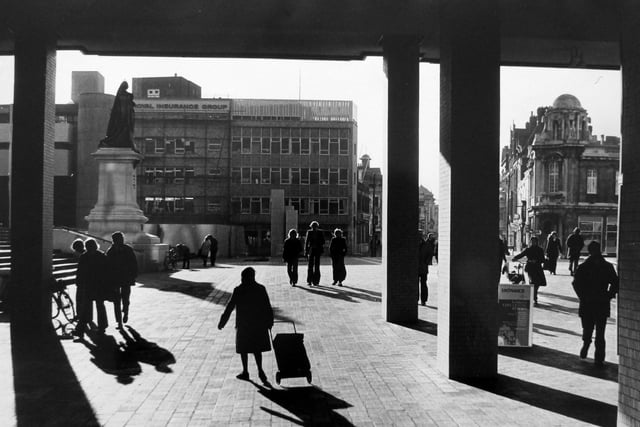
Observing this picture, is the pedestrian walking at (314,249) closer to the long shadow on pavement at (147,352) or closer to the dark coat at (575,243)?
the long shadow on pavement at (147,352)

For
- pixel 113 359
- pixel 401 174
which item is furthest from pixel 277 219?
pixel 113 359

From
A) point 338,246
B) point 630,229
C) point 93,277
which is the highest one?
point 630,229

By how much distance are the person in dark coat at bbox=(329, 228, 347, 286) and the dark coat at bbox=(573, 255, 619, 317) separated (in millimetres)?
10179

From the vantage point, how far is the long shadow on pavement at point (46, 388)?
251 inches

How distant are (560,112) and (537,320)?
5727 cm

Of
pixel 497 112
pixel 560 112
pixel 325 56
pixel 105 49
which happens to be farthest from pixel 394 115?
pixel 560 112

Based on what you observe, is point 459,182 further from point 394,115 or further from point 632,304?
point 394,115

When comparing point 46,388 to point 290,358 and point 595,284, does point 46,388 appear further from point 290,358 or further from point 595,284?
point 595,284

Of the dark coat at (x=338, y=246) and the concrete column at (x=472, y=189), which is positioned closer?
the concrete column at (x=472, y=189)

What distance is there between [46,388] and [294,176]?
5762cm

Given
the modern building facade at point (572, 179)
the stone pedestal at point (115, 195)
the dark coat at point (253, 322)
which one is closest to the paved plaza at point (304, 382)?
the dark coat at point (253, 322)

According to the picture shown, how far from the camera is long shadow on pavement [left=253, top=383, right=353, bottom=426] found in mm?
6375

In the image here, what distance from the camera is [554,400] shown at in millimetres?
7191

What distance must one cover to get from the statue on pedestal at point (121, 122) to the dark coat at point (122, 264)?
12.9 metres
